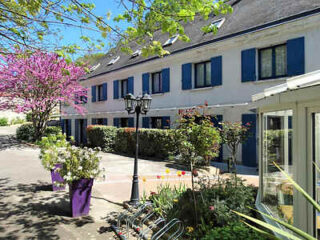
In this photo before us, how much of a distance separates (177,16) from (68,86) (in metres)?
15.5

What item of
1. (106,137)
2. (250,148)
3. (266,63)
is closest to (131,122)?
(106,137)

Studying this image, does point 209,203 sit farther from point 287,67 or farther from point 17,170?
point 17,170

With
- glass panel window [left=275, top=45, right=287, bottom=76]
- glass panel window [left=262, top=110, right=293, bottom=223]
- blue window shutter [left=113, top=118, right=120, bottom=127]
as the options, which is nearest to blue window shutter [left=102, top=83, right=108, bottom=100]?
blue window shutter [left=113, top=118, right=120, bottom=127]

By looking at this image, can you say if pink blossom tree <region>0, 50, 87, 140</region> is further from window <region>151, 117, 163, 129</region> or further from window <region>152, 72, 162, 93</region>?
window <region>151, 117, 163, 129</region>

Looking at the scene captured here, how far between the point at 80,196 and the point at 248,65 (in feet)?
29.2

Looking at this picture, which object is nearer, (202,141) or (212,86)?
(202,141)

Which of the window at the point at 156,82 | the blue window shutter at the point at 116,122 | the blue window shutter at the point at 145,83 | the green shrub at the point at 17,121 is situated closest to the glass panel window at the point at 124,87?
the blue window shutter at the point at 116,122

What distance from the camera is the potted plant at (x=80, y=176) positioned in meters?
5.40

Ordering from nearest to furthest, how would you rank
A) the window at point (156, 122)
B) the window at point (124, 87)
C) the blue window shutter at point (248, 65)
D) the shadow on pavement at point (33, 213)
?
the shadow on pavement at point (33, 213) → the blue window shutter at point (248, 65) → the window at point (156, 122) → the window at point (124, 87)

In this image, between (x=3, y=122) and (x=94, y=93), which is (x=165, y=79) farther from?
(x=3, y=122)

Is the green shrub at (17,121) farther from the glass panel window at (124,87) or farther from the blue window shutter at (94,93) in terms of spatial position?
the glass panel window at (124,87)

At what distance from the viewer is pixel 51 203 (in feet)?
20.7

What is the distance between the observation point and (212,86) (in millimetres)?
12328

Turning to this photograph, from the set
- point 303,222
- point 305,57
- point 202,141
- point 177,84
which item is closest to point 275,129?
point 202,141
